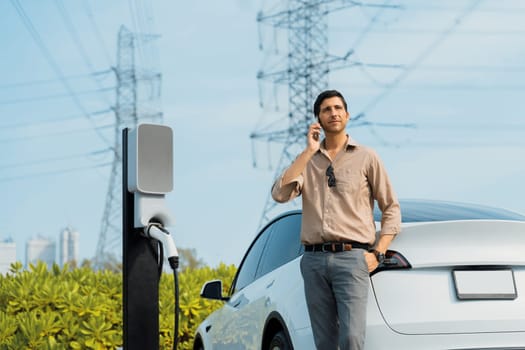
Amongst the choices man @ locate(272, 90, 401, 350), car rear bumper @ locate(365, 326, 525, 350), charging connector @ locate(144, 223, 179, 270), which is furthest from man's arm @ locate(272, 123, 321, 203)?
charging connector @ locate(144, 223, 179, 270)

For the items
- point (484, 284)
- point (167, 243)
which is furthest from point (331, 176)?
point (167, 243)

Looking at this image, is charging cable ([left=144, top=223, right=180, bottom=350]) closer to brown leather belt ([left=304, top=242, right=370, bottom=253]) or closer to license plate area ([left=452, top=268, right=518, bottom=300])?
brown leather belt ([left=304, top=242, right=370, bottom=253])

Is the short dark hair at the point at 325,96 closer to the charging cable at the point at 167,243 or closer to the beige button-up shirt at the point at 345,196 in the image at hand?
the beige button-up shirt at the point at 345,196

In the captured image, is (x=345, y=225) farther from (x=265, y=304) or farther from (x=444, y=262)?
(x=265, y=304)

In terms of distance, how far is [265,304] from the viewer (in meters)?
5.10

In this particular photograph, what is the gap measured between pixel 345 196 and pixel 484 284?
0.82 meters

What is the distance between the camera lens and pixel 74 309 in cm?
912

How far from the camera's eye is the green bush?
8.54 m

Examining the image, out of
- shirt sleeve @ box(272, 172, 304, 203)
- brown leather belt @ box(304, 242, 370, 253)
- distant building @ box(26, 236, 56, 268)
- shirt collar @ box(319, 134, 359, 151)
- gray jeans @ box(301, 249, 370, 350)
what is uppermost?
distant building @ box(26, 236, 56, 268)

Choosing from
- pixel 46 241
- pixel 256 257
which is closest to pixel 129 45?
pixel 256 257

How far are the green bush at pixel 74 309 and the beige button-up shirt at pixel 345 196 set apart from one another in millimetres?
4353

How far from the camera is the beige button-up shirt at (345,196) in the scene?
4312 millimetres

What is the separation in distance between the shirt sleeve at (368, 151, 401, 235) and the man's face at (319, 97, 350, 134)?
0.23 m

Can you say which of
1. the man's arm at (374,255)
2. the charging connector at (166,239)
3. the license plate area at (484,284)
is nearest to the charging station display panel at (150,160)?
the charging connector at (166,239)
